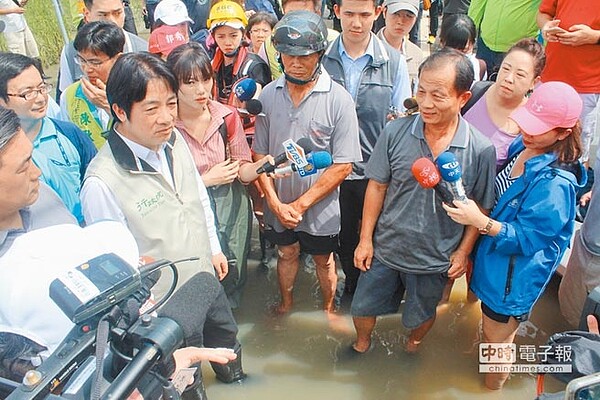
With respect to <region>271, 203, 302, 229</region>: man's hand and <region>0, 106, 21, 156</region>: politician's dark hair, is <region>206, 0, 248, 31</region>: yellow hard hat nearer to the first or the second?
<region>271, 203, 302, 229</region>: man's hand

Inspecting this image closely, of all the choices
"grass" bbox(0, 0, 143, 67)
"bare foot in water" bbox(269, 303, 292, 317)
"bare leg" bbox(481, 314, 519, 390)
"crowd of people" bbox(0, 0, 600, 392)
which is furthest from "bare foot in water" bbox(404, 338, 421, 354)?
"grass" bbox(0, 0, 143, 67)

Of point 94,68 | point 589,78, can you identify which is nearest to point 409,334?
point 589,78

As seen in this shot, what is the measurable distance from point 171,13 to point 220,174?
6.51ft

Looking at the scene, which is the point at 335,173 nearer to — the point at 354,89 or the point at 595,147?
the point at 354,89

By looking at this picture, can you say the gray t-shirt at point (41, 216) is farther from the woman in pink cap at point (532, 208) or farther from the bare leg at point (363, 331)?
the bare leg at point (363, 331)

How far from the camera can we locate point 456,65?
2.25m

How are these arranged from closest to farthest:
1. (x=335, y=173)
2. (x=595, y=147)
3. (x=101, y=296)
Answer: (x=101, y=296) < (x=335, y=173) < (x=595, y=147)

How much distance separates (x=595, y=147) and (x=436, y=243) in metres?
2.46

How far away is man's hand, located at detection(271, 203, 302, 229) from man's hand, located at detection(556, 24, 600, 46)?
7.65 feet

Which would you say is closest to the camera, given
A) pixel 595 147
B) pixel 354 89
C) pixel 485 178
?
pixel 485 178

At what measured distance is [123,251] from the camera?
1383 mm

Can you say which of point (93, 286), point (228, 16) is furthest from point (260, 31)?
point (93, 286)

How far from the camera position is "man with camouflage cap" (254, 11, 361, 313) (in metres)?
2.67

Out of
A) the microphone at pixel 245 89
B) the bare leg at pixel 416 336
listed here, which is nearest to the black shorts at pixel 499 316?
the bare leg at pixel 416 336
